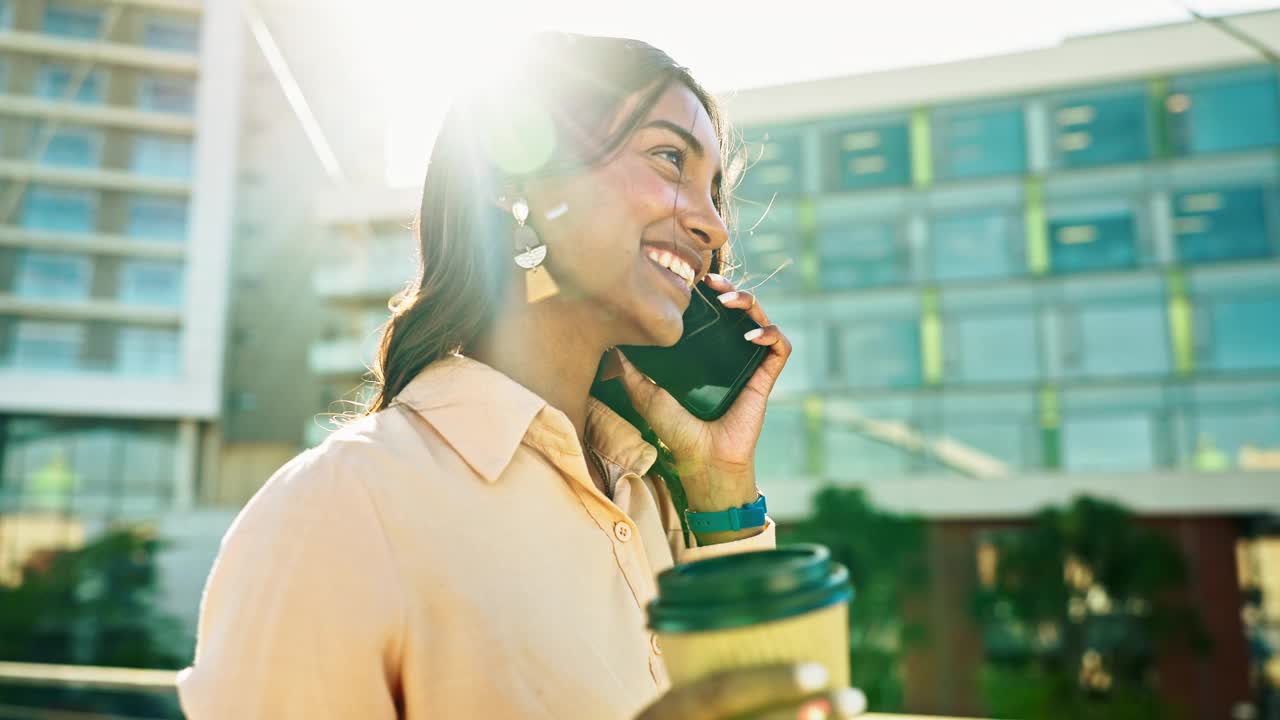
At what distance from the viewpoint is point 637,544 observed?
A: 1363 millimetres

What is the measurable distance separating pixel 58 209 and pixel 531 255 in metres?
36.4

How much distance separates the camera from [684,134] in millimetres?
1427

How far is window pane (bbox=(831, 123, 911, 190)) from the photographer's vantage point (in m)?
24.3

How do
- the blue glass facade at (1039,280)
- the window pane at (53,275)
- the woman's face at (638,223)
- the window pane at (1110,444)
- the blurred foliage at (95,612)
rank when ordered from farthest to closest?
the window pane at (53,275) → the blurred foliage at (95,612) → the blue glass facade at (1039,280) → the window pane at (1110,444) → the woman's face at (638,223)

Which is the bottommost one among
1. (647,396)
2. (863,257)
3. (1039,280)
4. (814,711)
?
(814,711)

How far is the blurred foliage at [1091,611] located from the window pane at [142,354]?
83.2ft

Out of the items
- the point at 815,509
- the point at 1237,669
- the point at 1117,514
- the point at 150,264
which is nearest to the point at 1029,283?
the point at 1117,514

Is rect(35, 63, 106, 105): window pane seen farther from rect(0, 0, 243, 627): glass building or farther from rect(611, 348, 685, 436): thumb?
rect(611, 348, 685, 436): thumb

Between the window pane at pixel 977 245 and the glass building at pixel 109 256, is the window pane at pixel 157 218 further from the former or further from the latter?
the window pane at pixel 977 245

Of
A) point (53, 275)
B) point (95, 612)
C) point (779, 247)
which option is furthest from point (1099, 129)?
point (53, 275)

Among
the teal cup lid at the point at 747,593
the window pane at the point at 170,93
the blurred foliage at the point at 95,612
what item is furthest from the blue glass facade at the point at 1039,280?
the teal cup lid at the point at 747,593

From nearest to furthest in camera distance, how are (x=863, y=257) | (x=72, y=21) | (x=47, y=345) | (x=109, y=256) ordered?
(x=863, y=257)
(x=47, y=345)
(x=109, y=256)
(x=72, y=21)

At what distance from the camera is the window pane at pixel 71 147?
3303cm

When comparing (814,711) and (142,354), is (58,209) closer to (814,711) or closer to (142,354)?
(142,354)
